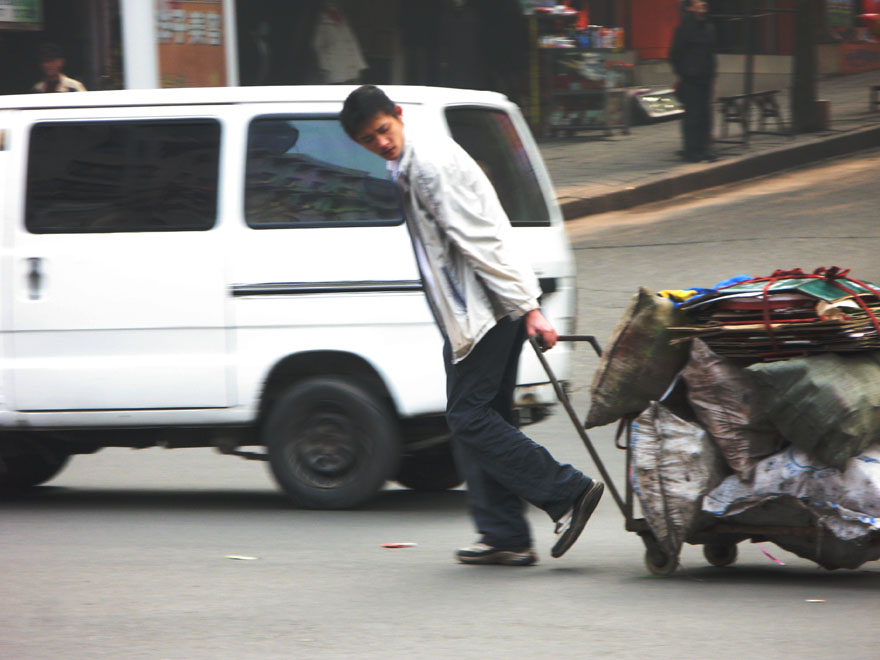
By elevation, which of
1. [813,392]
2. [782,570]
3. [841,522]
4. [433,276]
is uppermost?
[433,276]

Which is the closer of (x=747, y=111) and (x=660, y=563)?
(x=660, y=563)

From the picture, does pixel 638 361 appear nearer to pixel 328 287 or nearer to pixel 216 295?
pixel 328 287

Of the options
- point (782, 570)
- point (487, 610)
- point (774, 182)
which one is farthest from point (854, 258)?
point (487, 610)

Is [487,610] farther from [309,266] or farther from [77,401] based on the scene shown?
[77,401]

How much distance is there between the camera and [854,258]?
37.0 ft

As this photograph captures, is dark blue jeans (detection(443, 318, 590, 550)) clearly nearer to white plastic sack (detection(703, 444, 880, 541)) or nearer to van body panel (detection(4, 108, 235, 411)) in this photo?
white plastic sack (detection(703, 444, 880, 541))

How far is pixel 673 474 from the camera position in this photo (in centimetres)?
435

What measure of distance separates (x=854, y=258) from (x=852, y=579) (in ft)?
23.8

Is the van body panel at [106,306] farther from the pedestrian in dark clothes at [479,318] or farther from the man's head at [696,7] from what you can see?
the man's head at [696,7]

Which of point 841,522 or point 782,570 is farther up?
point 841,522

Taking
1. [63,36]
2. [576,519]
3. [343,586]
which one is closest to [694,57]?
[63,36]

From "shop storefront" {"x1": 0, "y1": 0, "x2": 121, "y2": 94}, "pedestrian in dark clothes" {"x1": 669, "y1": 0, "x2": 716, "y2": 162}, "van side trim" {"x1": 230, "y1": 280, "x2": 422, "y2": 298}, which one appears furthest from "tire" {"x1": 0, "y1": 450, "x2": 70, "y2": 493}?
"pedestrian in dark clothes" {"x1": 669, "y1": 0, "x2": 716, "y2": 162}

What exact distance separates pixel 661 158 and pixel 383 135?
1203cm

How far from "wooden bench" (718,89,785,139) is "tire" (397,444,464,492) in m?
11.0
